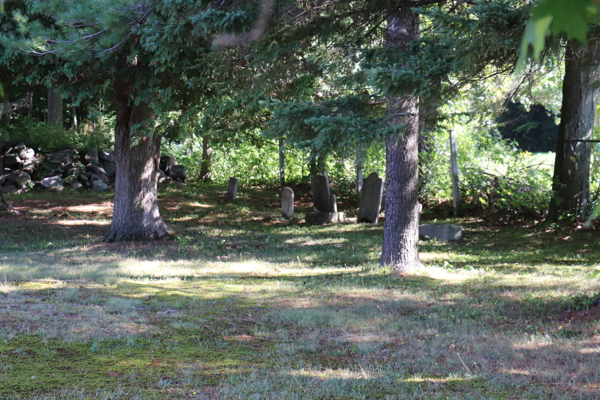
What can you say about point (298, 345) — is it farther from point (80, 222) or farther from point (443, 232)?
point (80, 222)

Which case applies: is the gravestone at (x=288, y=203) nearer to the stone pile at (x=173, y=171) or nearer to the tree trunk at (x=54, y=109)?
the stone pile at (x=173, y=171)

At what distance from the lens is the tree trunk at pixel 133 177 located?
523 inches

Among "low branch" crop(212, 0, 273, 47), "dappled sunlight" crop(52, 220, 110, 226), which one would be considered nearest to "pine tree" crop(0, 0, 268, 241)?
"low branch" crop(212, 0, 273, 47)

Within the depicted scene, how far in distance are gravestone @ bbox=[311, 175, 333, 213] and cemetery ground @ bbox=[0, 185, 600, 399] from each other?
394 centimetres

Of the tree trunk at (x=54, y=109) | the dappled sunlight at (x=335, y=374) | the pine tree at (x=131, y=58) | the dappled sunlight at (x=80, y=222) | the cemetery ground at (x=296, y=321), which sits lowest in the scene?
the dappled sunlight at (x=335, y=374)

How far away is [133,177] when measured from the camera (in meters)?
13.5

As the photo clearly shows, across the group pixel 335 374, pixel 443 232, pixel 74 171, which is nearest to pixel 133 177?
pixel 443 232

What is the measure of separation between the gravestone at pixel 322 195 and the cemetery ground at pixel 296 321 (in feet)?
12.9

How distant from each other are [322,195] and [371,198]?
4.79 ft

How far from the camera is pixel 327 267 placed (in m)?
10.6

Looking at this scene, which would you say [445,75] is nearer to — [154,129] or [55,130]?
[154,129]

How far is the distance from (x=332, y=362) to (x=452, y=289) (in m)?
4.03

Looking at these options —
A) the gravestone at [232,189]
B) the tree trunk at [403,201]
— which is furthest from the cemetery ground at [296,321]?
the gravestone at [232,189]

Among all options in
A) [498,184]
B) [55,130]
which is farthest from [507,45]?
[55,130]
